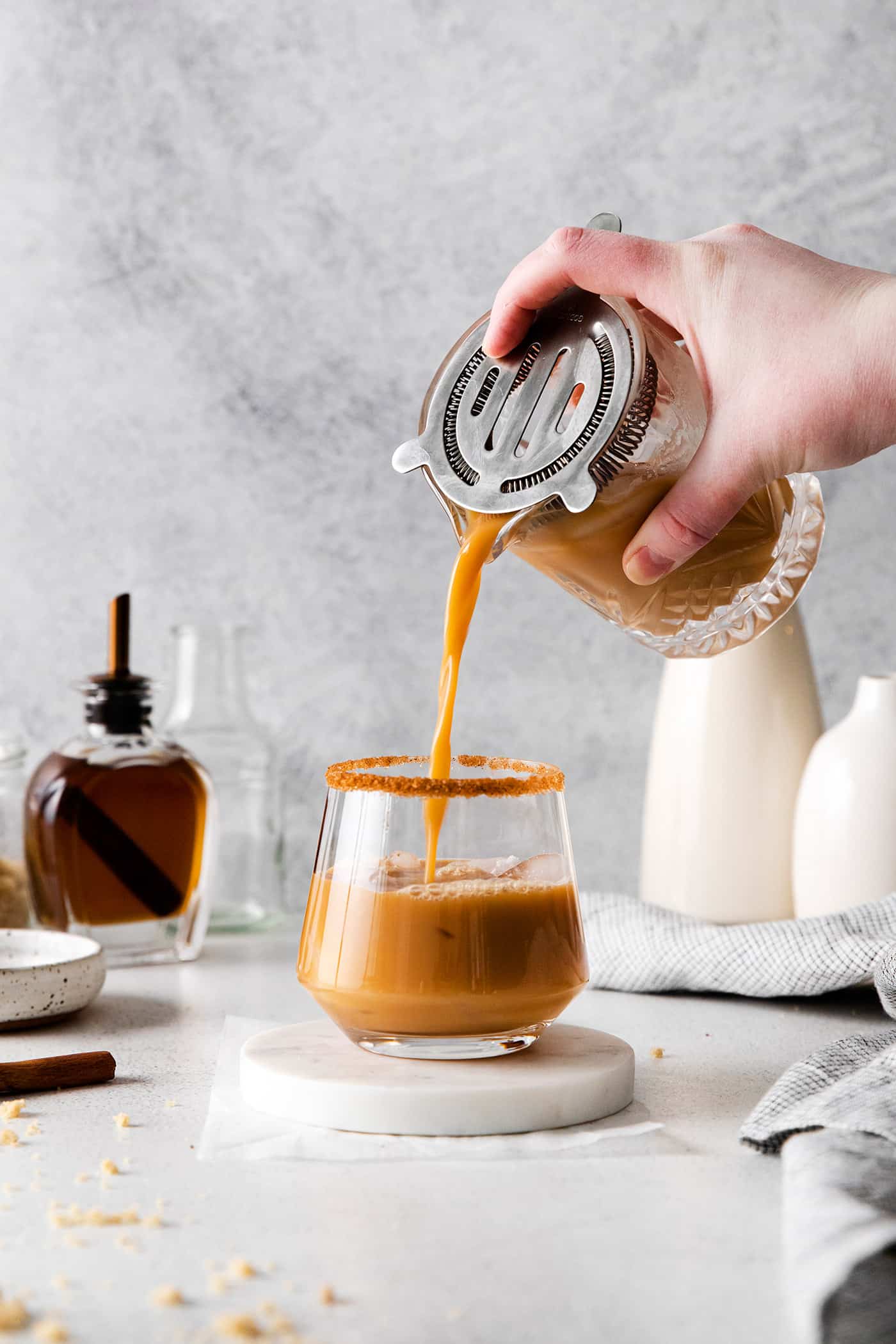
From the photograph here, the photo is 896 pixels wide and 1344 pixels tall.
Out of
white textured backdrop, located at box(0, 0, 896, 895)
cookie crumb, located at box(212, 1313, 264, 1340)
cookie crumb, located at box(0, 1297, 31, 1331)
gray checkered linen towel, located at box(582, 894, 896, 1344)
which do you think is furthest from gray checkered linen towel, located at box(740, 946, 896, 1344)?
white textured backdrop, located at box(0, 0, 896, 895)

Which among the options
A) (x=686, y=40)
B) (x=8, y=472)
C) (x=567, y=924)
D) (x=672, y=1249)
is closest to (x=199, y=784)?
(x=8, y=472)

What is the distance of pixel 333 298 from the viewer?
1.70 meters

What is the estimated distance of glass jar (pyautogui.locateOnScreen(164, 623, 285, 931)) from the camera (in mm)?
1618

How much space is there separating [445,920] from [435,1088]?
0.10m

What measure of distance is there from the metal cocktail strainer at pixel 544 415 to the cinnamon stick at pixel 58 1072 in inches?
18.2

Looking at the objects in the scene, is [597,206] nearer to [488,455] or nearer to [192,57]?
[192,57]

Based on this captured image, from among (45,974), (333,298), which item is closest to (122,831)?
(45,974)

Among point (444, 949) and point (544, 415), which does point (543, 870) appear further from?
point (544, 415)

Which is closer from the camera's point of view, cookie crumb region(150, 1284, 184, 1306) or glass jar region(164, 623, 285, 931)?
cookie crumb region(150, 1284, 184, 1306)

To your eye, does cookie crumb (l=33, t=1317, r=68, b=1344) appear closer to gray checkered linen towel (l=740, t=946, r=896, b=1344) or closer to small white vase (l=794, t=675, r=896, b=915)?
gray checkered linen towel (l=740, t=946, r=896, b=1344)

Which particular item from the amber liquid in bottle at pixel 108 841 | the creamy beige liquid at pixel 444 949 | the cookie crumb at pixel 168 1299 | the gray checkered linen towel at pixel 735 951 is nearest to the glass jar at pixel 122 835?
the amber liquid in bottle at pixel 108 841

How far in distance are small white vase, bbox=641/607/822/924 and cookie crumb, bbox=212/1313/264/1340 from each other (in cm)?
90

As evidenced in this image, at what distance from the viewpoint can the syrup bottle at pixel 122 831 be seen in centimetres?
137

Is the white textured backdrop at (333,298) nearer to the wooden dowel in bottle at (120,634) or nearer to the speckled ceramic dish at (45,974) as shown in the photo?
the wooden dowel in bottle at (120,634)
